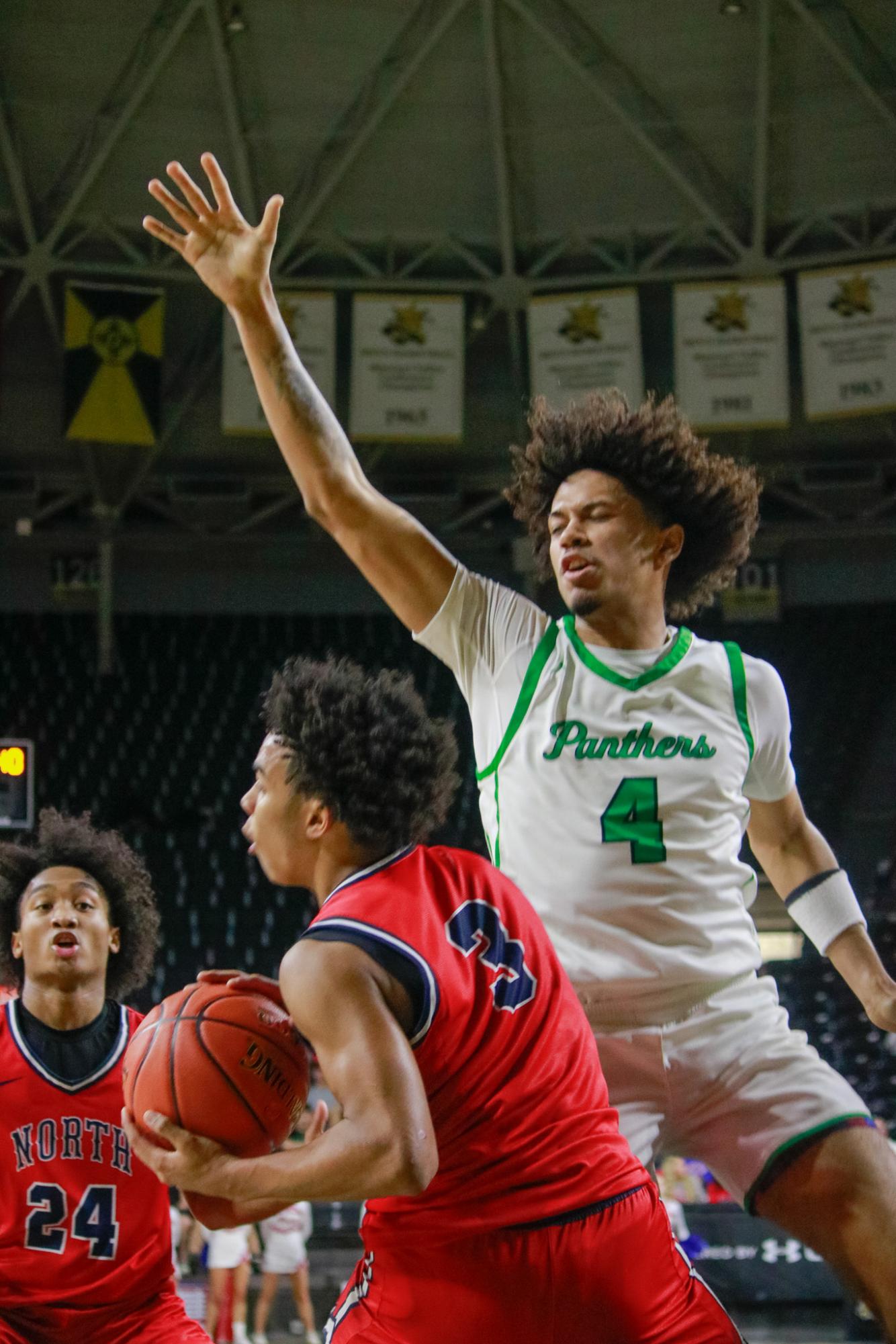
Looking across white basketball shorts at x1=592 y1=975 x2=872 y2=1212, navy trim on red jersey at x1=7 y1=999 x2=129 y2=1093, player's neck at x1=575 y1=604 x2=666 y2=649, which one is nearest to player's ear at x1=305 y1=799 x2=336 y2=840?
white basketball shorts at x1=592 y1=975 x2=872 y2=1212

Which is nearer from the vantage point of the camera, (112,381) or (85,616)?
(112,381)

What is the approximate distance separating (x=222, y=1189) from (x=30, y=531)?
14.9m

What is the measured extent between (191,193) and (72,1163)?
238 centimetres

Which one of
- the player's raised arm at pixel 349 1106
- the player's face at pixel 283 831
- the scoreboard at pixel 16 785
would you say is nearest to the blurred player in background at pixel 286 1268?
the scoreboard at pixel 16 785

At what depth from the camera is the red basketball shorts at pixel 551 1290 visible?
2.34 m

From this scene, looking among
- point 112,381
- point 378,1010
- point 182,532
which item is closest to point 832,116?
point 112,381

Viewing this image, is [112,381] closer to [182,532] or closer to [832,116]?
[182,532]

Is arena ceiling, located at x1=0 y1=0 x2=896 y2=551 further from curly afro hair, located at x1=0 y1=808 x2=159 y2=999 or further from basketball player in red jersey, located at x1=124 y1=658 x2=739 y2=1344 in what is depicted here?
basketball player in red jersey, located at x1=124 y1=658 x2=739 y2=1344

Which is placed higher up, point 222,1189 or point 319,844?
point 319,844

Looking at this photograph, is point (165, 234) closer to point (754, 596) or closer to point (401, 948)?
point (401, 948)

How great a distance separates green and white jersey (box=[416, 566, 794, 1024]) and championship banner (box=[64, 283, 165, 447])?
34.8ft

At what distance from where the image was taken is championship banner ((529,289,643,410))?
12.9m

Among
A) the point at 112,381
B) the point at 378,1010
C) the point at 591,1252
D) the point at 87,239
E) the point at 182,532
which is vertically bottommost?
the point at 591,1252

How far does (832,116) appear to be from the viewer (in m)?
13.3
